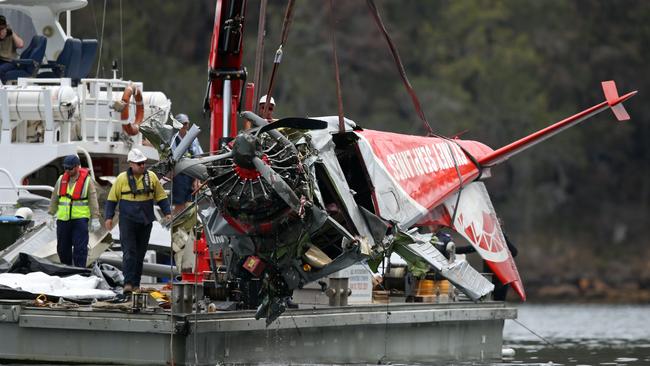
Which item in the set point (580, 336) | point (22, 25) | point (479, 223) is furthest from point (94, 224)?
point (580, 336)

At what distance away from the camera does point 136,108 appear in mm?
21812

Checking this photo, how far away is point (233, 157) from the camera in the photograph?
15.2 m

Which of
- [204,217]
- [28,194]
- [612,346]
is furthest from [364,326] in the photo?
[612,346]

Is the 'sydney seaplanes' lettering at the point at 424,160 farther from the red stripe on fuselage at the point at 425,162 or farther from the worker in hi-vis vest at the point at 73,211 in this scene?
the worker in hi-vis vest at the point at 73,211

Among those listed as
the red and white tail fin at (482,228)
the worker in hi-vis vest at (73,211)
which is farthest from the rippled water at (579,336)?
the worker in hi-vis vest at (73,211)

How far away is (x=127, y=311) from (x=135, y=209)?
1994mm

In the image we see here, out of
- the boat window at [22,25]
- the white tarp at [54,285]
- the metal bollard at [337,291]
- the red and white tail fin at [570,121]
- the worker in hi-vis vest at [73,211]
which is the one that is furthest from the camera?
the boat window at [22,25]

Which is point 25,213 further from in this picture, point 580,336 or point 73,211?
point 580,336

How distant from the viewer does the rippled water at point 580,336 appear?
22.3m

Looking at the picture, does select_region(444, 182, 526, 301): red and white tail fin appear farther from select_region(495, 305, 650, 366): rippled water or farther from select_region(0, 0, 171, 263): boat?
select_region(0, 0, 171, 263): boat

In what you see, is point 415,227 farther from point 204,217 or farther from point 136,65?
point 136,65

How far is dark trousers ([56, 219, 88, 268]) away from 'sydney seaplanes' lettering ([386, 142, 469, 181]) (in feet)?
12.4

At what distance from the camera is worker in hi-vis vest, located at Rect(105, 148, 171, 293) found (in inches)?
693

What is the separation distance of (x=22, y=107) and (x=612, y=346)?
10.0 m
